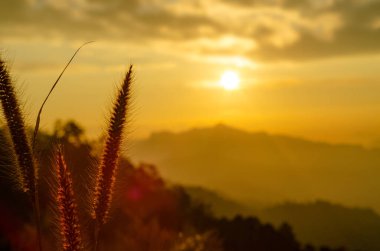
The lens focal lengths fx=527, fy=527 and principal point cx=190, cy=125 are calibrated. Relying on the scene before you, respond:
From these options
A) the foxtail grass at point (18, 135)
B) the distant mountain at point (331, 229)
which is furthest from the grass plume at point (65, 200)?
the distant mountain at point (331, 229)

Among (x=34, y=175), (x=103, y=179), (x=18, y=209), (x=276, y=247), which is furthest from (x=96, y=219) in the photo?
(x=276, y=247)

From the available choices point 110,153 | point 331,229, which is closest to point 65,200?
point 110,153

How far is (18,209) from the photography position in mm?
24531

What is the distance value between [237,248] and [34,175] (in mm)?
38239

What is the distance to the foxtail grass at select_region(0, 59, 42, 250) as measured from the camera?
11.1ft

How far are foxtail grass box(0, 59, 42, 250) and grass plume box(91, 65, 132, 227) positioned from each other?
1.48 ft

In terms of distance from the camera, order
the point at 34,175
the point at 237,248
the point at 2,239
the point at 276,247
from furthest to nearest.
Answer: the point at 276,247
the point at 237,248
the point at 2,239
the point at 34,175

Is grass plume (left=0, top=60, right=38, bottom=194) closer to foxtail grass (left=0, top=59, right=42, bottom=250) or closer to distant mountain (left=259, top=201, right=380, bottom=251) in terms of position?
foxtail grass (left=0, top=59, right=42, bottom=250)

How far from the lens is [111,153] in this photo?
3570 mm

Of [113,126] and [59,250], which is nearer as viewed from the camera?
[59,250]

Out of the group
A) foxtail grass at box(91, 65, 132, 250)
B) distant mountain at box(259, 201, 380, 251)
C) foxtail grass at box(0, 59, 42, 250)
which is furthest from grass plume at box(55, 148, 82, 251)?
distant mountain at box(259, 201, 380, 251)

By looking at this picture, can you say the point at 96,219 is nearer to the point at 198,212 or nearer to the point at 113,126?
the point at 113,126

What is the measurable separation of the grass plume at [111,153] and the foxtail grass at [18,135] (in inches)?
17.7

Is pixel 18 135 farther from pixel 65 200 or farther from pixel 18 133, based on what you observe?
pixel 65 200
